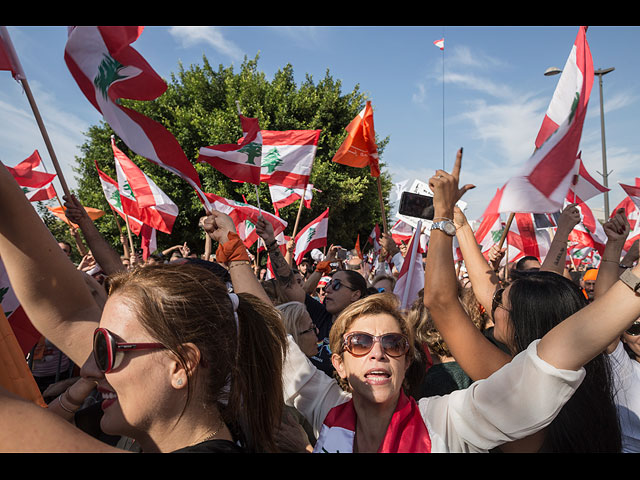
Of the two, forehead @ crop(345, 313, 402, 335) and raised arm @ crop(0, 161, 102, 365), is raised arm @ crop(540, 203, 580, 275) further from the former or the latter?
raised arm @ crop(0, 161, 102, 365)

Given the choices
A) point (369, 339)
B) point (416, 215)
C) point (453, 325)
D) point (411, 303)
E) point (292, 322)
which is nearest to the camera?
point (453, 325)

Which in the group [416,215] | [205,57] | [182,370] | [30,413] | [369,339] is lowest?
[369,339]

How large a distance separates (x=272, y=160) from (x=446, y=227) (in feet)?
16.9

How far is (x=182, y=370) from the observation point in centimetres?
138

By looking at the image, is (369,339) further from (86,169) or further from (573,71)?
(86,169)

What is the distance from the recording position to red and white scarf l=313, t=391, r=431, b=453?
1.84 metres

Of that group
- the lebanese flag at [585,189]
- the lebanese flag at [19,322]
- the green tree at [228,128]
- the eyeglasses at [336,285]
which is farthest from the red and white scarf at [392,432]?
the green tree at [228,128]

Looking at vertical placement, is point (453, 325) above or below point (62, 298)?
below

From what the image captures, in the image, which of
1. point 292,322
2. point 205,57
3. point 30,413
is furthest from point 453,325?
point 205,57

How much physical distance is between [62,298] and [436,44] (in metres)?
5.96

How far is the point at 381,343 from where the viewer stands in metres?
2.18

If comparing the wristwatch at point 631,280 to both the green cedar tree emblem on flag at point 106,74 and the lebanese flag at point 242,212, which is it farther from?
the lebanese flag at point 242,212

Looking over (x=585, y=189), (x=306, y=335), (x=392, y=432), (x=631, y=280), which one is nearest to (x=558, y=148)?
(x=631, y=280)

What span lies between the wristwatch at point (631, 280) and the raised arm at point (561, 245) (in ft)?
7.52
